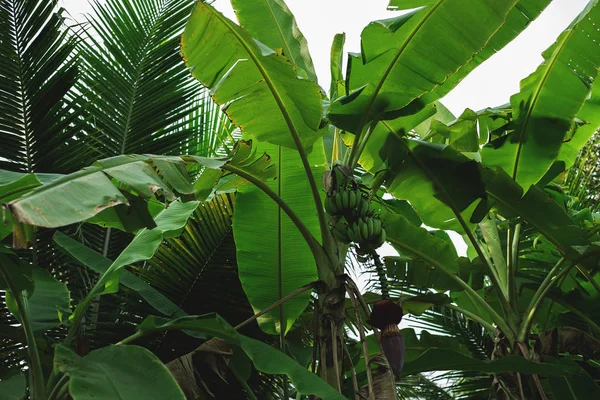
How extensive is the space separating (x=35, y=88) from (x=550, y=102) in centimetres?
307

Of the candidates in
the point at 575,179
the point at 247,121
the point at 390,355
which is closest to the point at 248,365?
the point at 390,355

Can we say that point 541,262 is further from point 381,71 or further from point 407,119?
point 381,71

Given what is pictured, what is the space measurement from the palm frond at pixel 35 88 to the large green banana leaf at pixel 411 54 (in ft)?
6.91

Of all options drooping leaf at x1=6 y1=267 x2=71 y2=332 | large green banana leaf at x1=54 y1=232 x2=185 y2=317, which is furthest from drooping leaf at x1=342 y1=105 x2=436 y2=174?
drooping leaf at x1=6 y1=267 x2=71 y2=332

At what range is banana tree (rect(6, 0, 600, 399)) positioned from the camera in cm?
278

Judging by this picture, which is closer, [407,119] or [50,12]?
[407,119]

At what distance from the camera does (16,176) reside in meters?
2.42

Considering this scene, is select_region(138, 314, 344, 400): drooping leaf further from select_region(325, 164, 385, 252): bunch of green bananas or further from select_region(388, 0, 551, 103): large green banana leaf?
select_region(388, 0, 551, 103): large green banana leaf

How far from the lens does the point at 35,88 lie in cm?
441

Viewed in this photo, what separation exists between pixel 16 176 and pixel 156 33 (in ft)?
9.20

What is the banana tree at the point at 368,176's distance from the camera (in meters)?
2.78

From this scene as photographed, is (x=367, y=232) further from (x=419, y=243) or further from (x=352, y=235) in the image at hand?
(x=419, y=243)

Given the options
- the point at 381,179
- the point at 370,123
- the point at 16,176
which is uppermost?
the point at 370,123

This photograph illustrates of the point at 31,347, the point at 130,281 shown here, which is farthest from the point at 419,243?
the point at 31,347
